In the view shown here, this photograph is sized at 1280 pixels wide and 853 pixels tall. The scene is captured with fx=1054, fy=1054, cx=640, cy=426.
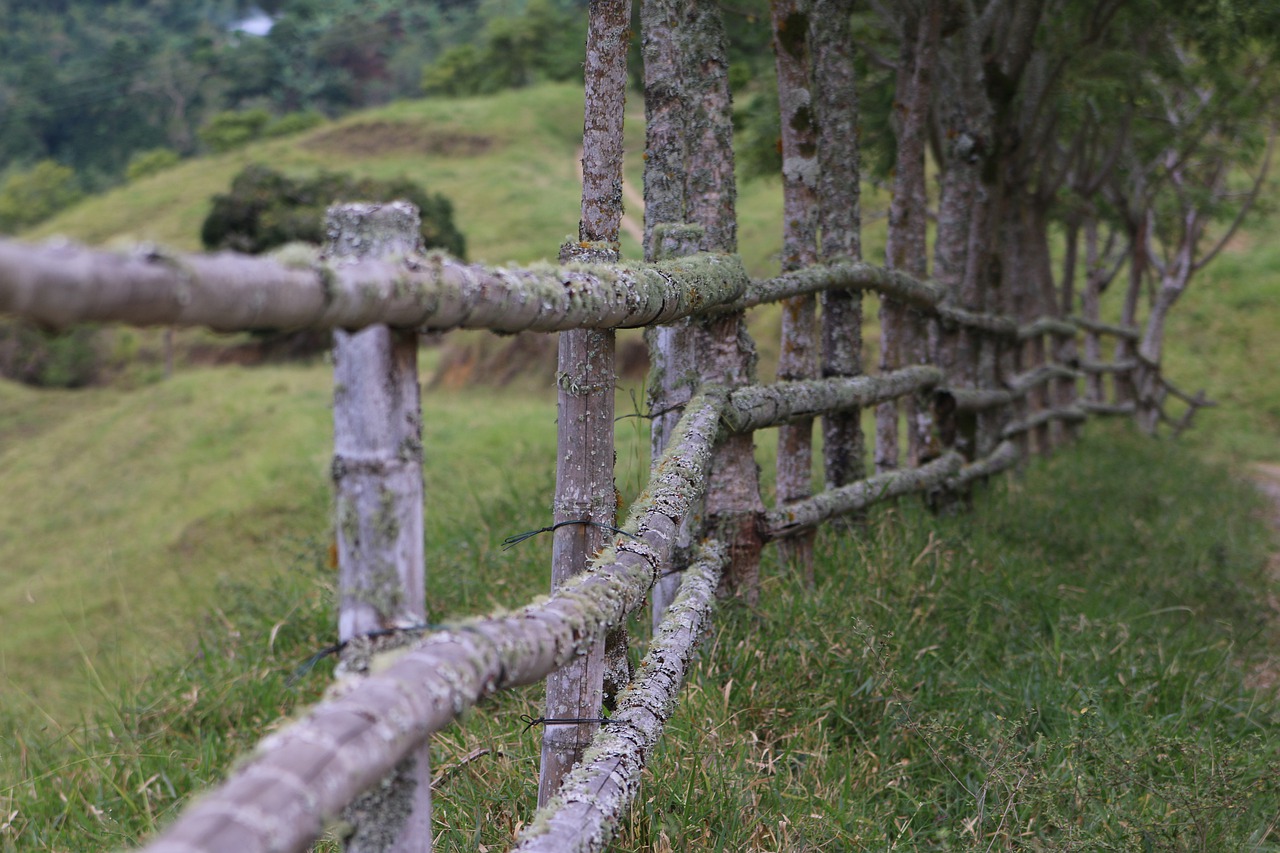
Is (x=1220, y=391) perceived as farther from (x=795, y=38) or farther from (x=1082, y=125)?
(x=795, y=38)

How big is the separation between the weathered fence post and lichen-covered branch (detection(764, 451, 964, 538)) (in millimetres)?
1281

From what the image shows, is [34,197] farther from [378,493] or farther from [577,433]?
[378,493]

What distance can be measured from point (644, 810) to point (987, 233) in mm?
6754

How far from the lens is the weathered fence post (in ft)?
7.83

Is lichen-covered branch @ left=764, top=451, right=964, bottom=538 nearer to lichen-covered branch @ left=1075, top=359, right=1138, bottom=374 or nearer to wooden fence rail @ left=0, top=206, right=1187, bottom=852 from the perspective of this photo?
wooden fence rail @ left=0, top=206, right=1187, bottom=852

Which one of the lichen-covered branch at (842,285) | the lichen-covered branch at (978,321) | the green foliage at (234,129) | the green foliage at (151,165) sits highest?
the green foliage at (234,129)

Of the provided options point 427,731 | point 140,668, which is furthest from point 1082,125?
point 427,731

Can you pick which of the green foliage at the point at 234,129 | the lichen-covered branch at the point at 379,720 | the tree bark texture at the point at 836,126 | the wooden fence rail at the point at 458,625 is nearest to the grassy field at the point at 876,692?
Result: the wooden fence rail at the point at 458,625

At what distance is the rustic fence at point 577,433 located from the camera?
3.83 ft

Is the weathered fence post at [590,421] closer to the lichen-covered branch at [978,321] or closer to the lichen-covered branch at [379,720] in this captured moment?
the lichen-covered branch at [379,720]

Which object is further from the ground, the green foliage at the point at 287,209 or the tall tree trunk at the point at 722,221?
Answer: the green foliage at the point at 287,209

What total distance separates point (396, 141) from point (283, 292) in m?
48.6

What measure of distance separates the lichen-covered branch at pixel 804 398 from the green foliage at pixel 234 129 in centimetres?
5773

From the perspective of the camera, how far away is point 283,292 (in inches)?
49.2
